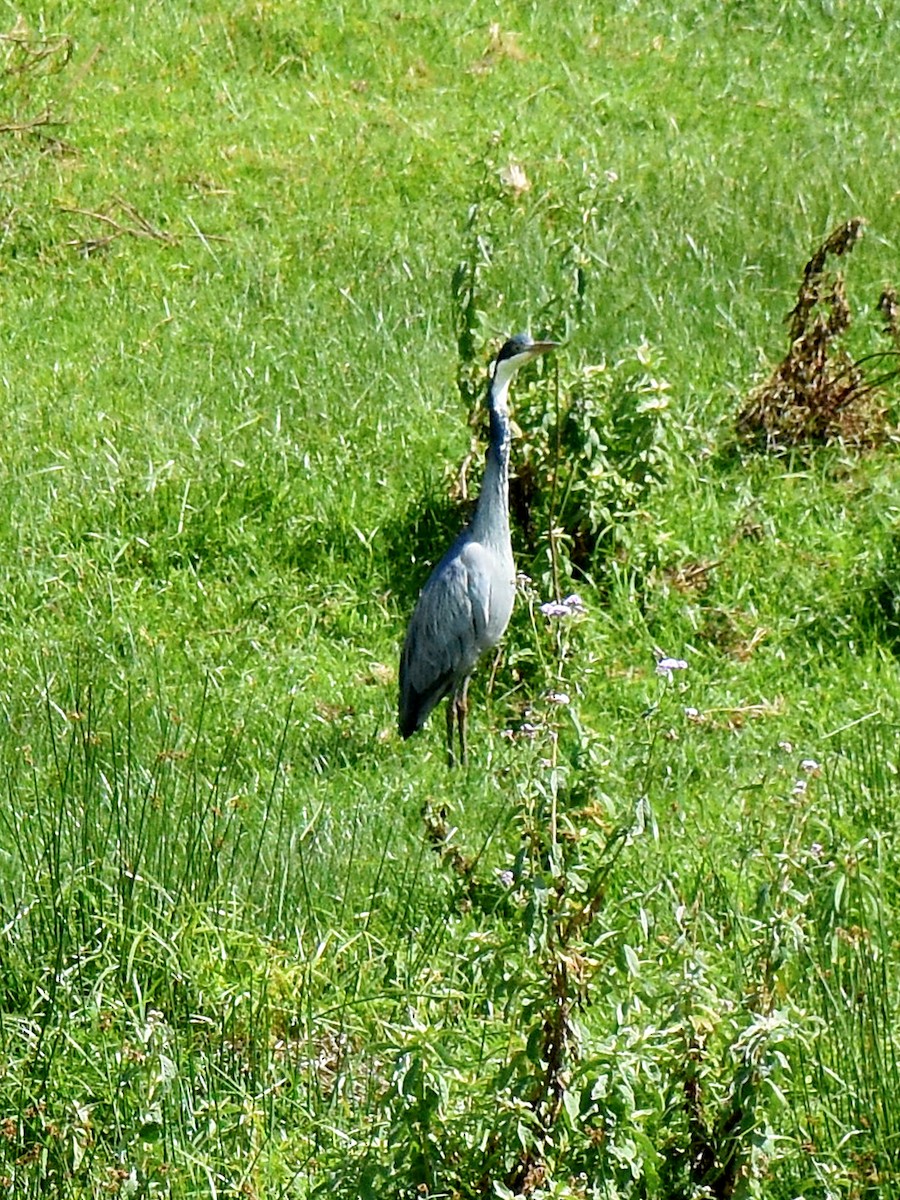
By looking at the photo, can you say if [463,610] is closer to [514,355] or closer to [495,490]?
[495,490]

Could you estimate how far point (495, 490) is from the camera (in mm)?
6316

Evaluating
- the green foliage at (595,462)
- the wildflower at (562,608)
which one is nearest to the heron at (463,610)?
the green foliage at (595,462)

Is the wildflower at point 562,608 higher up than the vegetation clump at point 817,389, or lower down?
higher up

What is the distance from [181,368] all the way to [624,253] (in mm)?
2186

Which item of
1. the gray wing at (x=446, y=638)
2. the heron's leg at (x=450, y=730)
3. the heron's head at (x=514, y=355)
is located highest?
the heron's head at (x=514, y=355)

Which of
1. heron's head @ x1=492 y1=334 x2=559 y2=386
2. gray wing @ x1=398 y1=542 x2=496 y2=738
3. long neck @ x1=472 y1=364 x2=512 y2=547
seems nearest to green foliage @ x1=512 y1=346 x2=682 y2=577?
heron's head @ x1=492 y1=334 x2=559 y2=386

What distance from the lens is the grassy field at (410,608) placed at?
3490 millimetres

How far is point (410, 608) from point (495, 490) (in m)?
0.93

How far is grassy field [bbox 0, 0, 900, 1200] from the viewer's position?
3.49 m

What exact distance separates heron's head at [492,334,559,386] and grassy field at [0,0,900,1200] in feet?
0.83

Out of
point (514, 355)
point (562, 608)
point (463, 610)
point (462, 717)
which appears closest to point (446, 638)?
point (463, 610)

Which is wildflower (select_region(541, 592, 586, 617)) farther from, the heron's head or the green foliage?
the green foliage

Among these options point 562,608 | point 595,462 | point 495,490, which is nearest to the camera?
point 562,608

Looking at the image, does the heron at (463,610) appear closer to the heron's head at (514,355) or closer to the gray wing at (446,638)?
the gray wing at (446,638)
